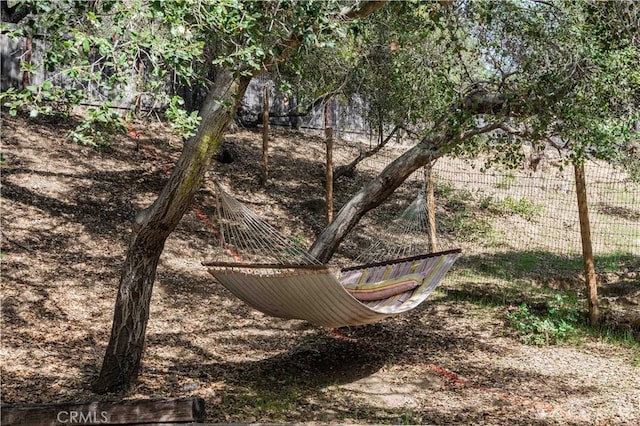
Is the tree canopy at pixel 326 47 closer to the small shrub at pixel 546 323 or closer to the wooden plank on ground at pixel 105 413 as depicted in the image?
the wooden plank on ground at pixel 105 413

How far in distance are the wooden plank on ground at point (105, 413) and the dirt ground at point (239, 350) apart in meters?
1.17

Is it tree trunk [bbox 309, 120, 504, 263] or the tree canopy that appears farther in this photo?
tree trunk [bbox 309, 120, 504, 263]

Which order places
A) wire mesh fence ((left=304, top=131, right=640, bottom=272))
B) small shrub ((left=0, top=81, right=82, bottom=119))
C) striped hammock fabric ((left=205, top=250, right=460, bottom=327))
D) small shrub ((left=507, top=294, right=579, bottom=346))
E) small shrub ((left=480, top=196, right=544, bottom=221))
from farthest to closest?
small shrub ((left=480, top=196, right=544, bottom=221)) → wire mesh fence ((left=304, top=131, right=640, bottom=272)) → small shrub ((left=507, top=294, right=579, bottom=346)) → striped hammock fabric ((left=205, top=250, right=460, bottom=327)) → small shrub ((left=0, top=81, right=82, bottom=119))

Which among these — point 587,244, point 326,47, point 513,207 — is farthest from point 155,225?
point 513,207

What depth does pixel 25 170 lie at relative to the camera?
7.25 metres

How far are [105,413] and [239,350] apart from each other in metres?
2.39

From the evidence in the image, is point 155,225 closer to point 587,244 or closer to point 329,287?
point 329,287

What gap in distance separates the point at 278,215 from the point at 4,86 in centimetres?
422

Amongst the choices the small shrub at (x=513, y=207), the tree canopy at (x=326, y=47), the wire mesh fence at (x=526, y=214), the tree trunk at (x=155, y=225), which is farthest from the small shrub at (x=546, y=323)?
the small shrub at (x=513, y=207)

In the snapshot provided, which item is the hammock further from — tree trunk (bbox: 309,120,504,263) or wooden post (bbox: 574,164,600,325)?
wooden post (bbox: 574,164,600,325)

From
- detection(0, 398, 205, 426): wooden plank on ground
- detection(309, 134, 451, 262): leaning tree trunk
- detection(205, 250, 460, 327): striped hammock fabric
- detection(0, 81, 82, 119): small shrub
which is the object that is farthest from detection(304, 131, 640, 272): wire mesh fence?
detection(0, 398, 205, 426): wooden plank on ground

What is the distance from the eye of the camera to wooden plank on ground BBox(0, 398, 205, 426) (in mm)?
2279

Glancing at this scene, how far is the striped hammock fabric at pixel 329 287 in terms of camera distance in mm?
3801

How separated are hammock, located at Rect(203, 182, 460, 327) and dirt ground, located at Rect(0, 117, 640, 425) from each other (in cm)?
42
